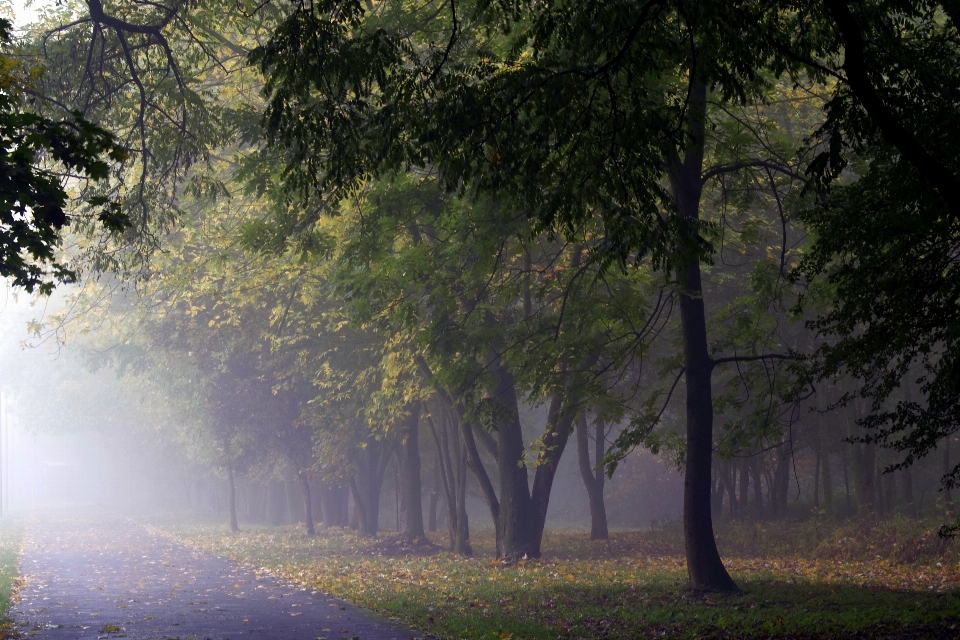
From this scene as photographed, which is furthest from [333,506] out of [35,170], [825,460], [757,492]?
[35,170]

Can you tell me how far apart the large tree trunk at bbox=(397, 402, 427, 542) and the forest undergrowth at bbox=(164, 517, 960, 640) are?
193 cm

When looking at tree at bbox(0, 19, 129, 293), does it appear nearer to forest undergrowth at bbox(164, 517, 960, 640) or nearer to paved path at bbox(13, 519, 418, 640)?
paved path at bbox(13, 519, 418, 640)

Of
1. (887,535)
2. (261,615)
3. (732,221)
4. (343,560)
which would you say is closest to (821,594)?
(261,615)

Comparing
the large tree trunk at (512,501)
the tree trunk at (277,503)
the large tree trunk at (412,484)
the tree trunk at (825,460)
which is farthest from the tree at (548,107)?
the tree trunk at (277,503)

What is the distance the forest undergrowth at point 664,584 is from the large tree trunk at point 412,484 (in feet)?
6.34

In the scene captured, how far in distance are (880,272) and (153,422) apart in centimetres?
5591

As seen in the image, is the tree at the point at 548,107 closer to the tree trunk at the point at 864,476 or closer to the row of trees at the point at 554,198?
the row of trees at the point at 554,198

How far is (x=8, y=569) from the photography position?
22.9 meters

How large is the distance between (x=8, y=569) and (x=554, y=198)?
2129 centimetres

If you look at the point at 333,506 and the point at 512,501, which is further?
the point at 333,506

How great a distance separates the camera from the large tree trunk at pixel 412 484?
3130 centimetres

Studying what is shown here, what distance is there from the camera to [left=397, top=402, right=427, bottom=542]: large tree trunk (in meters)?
31.3

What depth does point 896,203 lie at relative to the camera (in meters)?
8.02

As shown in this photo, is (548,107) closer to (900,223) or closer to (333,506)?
(900,223)
